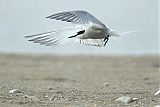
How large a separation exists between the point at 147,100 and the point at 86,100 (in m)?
0.66

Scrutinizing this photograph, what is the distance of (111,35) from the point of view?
20.9 feet

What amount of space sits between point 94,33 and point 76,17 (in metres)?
0.31

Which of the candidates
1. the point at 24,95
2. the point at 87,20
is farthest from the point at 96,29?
the point at 24,95

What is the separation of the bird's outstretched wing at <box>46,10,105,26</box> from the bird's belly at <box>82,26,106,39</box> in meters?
0.13

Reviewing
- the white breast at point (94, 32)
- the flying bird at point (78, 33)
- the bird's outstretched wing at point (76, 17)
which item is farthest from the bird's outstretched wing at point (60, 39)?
the bird's outstretched wing at point (76, 17)

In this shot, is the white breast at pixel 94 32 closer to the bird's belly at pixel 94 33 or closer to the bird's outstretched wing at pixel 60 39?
the bird's belly at pixel 94 33

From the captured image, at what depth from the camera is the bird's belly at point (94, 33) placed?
6.24m

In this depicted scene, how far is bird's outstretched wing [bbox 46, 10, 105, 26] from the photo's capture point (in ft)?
19.9

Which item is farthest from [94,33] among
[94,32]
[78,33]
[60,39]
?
[60,39]

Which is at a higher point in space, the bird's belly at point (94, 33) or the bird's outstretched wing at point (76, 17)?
the bird's outstretched wing at point (76, 17)

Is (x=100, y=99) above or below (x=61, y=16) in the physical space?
below

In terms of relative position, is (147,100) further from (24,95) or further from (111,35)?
(24,95)

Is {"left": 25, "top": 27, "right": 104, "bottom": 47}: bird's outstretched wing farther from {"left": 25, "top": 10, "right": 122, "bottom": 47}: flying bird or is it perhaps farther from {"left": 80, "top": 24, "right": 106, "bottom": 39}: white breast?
{"left": 80, "top": 24, "right": 106, "bottom": 39}: white breast

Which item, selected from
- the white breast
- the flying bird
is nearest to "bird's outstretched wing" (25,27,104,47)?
the flying bird
